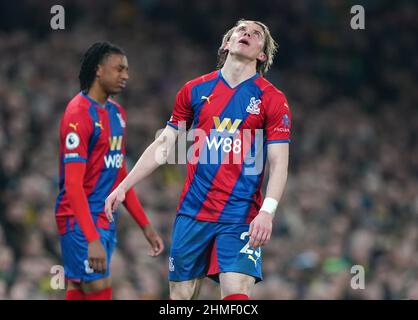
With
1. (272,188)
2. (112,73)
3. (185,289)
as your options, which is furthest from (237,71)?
(185,289)

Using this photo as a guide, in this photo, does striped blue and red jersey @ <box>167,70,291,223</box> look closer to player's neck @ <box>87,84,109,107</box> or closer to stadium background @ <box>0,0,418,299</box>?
player's neck @ <box>87,84,109,107</box>

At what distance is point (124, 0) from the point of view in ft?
45.7

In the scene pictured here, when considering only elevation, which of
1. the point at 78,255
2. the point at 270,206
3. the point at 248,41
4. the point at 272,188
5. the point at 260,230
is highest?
the point at 248,41

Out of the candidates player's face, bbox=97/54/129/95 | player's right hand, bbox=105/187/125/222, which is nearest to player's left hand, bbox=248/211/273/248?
player's right hand, bbox=105/187/125/222

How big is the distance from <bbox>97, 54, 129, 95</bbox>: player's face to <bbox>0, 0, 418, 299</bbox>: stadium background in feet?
9.17

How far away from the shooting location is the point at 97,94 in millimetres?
7133

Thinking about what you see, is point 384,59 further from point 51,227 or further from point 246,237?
point 246,237

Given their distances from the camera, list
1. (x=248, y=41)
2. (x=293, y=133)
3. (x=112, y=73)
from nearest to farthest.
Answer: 1. (x=248, y=41)
2. (x=112, y=73)
3. (x=293, y=133)

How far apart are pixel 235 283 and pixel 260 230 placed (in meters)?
0.44

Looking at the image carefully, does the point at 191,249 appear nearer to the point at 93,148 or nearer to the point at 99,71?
the point at 93,148

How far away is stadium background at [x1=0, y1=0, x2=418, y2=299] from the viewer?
10266mm

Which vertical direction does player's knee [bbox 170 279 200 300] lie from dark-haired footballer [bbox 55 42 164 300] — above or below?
below

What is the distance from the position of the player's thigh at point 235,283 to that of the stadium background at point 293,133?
3.57 m

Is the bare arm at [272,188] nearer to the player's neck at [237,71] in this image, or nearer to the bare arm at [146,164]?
the player's neck at [237,71]
